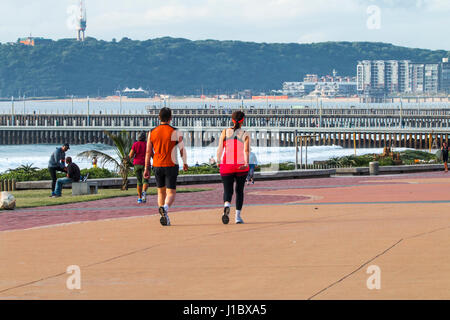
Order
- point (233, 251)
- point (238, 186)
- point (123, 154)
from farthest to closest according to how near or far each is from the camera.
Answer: point (123, 154), point (238, 186), point (233, 251)

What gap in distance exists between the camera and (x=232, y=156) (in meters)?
13.7

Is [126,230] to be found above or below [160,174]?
below

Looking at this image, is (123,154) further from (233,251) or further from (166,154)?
(233,251)

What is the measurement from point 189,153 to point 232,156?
9192cm

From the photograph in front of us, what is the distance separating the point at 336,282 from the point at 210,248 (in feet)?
9.87

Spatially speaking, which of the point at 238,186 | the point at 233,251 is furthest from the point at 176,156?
the point at 233,251

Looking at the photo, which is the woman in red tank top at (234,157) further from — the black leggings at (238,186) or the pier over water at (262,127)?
the pier over water at (262,127)

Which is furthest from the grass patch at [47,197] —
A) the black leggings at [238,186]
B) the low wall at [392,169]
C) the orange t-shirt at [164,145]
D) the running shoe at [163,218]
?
the low wall at [392,169]

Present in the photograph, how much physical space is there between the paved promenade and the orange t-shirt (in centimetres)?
104

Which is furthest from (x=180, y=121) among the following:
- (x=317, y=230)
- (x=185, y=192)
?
(x=317, y=230)

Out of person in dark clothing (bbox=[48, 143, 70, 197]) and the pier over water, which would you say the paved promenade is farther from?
the pier over water

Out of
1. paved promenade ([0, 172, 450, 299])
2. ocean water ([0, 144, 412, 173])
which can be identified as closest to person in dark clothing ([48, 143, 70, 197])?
paved promenade ([0, 172, 450, 299])
